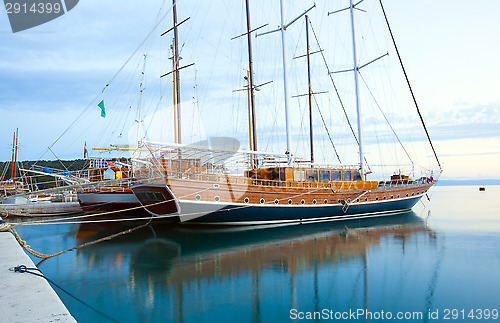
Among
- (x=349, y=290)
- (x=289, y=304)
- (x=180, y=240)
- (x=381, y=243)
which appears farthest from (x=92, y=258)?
(x=381, y=243)

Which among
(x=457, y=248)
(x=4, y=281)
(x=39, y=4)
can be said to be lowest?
(x=457, y=248)

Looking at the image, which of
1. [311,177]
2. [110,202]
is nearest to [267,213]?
[311,177]

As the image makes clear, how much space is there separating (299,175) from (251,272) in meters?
10.9

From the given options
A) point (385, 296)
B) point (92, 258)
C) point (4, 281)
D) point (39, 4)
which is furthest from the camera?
point (92, 258)

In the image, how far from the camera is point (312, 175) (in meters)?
22.0

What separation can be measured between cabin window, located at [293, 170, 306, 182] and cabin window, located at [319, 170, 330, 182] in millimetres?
1630

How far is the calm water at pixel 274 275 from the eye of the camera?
317 inches

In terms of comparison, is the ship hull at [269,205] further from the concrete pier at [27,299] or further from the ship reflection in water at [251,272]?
the concrete pier at [27,299]

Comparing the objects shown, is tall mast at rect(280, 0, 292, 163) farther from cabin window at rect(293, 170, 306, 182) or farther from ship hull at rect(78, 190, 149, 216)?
ship hull at rect(78, 190, 149, 216)

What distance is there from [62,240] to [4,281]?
1322 centimetres

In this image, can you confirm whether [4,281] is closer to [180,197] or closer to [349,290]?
[349,290]

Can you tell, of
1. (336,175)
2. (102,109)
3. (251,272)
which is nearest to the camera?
(251,272)

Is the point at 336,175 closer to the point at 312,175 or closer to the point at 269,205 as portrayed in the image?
the point at 312,175

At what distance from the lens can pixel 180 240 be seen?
16.9 m
